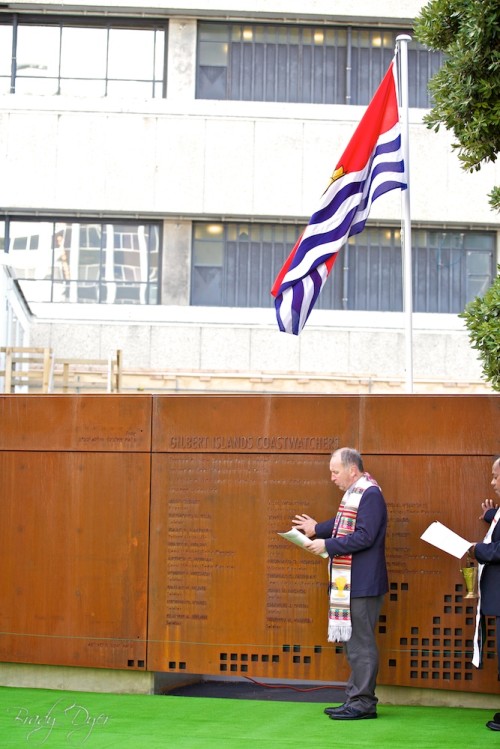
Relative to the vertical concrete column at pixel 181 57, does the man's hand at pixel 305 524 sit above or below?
below

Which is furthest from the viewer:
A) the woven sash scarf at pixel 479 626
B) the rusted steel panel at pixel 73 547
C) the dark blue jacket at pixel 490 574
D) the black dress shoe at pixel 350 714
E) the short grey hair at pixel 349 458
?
the rusted steel panel at pixel 73 547

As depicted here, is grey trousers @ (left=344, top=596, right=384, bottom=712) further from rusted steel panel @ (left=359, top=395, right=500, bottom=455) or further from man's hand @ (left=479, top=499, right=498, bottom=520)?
rusted steel panel @ (left=359, top=395, right=500, bottom=455)

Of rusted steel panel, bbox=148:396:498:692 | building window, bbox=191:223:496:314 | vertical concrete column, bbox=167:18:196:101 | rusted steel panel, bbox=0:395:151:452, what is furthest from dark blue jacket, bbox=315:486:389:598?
vertical concrete column, bbox=167:18:196:101

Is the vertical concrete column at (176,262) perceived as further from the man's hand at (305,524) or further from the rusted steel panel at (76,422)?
the man's hand at (305,524)

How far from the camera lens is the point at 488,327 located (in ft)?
27.2

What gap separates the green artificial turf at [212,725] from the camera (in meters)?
7.45

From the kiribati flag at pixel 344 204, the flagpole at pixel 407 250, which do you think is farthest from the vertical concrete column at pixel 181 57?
the kiribati flag at pixel 344 204

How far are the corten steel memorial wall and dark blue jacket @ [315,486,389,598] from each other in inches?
28.1

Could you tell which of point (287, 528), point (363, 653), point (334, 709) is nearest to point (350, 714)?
point (334, 709)

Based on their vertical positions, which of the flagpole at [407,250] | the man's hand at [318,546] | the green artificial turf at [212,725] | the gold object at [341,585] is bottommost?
the green artificial turf at [212,725]

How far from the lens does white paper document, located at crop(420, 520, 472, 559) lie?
321 inches

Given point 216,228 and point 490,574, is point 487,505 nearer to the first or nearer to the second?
point 490,574

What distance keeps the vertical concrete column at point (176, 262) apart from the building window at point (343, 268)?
17 centimetres

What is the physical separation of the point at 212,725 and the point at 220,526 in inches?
69.2
